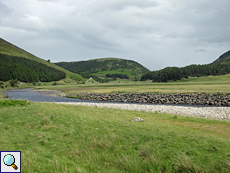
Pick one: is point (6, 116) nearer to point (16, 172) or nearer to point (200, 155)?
point (16, 172)

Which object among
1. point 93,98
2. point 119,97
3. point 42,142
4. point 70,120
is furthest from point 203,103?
point 42,142

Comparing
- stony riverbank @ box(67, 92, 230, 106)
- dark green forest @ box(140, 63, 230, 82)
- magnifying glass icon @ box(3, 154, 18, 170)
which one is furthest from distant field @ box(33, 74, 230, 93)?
magnifying glass icon @ box(3, 154, 18, 170)

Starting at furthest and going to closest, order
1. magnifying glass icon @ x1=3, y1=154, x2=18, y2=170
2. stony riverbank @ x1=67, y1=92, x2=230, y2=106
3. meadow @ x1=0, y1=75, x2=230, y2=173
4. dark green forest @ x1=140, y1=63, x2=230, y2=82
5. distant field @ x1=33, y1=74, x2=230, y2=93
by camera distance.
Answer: dark green forest @ x1=140, y1=63, x2=230, y2=82
distant field @ x1=33, y1=74, x2=230, y2=93
stony riverbank @ x1=67, y1=92, x2=230, y2=106
meadow @ x1=0, y1=75, x2=230, y2=173
magnifying glass icon @ x1=3, y1=154, x2=18, y2=170

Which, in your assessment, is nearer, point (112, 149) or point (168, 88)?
point (112, 149)

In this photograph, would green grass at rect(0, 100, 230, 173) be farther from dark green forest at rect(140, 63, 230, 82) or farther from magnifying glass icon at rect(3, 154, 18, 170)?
dark green forest at rect(140, 63, 230, 82)

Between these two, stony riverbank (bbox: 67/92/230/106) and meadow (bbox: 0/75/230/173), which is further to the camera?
stony riverbank (bbox: 67/92/230/106)

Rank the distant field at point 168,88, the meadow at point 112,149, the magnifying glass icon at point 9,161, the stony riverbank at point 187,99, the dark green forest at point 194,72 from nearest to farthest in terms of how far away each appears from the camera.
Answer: the magnifying glass icon at point 9,161 → the meadow at point 112,149 → the stony riverbank at point 187,99 → the distant field at point 168,88 → the dark green forest at point 194,72

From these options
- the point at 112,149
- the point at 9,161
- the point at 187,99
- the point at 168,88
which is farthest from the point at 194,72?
the point at 9,161

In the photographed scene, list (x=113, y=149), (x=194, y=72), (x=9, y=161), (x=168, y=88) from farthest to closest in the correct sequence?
(x=194, y=72), (x=168, y=88), (x=113, y=149), (x=9, y=161)

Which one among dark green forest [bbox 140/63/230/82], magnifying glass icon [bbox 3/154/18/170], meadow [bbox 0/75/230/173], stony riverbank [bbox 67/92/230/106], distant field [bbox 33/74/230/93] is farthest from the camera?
dark green forest [bbox 140/63/230/82]

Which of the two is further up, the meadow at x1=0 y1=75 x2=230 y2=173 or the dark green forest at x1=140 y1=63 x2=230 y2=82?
the dark green forest at x1=140 y1=63 x2=230 y2=82

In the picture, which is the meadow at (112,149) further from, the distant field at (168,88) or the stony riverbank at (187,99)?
the distant field at (168,88)

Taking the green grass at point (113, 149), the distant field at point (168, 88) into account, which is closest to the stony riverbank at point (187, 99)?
the distant field at point (168, 88)

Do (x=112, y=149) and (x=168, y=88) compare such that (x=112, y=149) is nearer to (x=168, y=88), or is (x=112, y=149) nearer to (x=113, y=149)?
(x=113, y=149)
